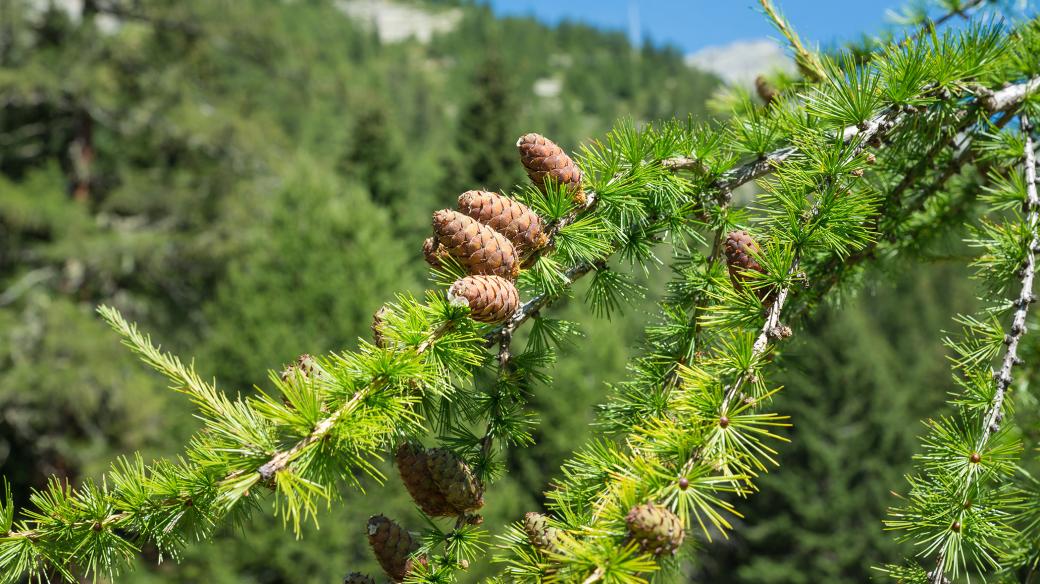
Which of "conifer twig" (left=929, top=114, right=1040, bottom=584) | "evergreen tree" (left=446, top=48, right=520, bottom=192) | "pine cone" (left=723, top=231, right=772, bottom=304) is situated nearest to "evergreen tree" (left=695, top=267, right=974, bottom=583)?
"evergreen tree" (left=446, top=48, right=520, bottom=192)

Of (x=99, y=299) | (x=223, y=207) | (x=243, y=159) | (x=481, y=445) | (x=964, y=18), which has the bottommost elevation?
(x=99, y=299)

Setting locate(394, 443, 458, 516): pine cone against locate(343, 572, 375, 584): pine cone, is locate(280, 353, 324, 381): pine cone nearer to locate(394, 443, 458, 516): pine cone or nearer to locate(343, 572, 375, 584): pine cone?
locate(394, 443, 458, 516): pine cone

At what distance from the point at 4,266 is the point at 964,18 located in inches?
663

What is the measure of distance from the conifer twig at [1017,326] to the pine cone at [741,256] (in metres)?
0.48

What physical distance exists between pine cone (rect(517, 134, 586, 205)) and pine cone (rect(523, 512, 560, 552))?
0.68 meters

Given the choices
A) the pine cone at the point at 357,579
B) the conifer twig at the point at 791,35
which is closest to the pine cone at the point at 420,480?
the pine cone at the point at 357,579

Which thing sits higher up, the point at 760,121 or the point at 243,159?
the point at 760,121

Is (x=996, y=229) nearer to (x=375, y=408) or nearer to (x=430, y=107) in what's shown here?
(x=375, y=408)

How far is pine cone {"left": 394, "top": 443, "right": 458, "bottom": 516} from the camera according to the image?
141 cm

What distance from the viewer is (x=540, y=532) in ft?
4.29

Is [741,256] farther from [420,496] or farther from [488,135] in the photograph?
[488,135]

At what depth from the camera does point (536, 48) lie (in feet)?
431

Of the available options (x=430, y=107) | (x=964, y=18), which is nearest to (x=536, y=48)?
(x=430, y=107)

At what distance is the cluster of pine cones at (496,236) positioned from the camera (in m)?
1.30
